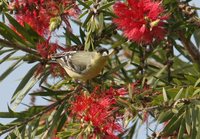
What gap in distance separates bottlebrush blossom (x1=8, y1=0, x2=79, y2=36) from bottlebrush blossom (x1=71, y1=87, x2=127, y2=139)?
25cm

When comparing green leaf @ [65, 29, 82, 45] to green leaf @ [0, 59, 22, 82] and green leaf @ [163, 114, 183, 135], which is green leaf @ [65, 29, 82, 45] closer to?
green leaf @ [0, 59, 22, 82]

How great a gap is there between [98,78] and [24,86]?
9.1 inches

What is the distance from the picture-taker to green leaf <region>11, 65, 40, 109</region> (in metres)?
2.03

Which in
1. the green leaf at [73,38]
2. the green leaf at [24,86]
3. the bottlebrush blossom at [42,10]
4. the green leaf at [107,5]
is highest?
the bottlebrush blossom at [42,10]

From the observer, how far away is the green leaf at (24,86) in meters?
2.03

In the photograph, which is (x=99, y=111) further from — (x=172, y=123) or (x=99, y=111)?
(x=172, y=123)

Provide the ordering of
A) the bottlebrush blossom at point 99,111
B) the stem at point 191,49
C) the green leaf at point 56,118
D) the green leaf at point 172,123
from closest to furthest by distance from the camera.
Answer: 1. the bottlebrush blossom at point 99,111
2. the green leaf at point 172,123
3. the green leaf at point 56,118
4. the stem at point 191,49

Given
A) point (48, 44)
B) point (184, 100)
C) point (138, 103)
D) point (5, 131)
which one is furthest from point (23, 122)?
point (184, 100)

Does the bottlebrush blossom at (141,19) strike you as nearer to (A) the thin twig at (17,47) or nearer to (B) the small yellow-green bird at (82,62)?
(B) the small yellow-green bird at (82,62)

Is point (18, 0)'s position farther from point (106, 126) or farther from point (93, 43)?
point (106, 126)

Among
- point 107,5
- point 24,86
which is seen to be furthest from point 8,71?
point 107,5

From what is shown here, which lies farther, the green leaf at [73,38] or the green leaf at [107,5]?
the green leaf at [73,38]

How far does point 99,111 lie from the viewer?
68.9 inches

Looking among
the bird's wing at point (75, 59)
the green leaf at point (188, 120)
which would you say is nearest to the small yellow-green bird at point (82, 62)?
the bird's wing at point (75, 59)
